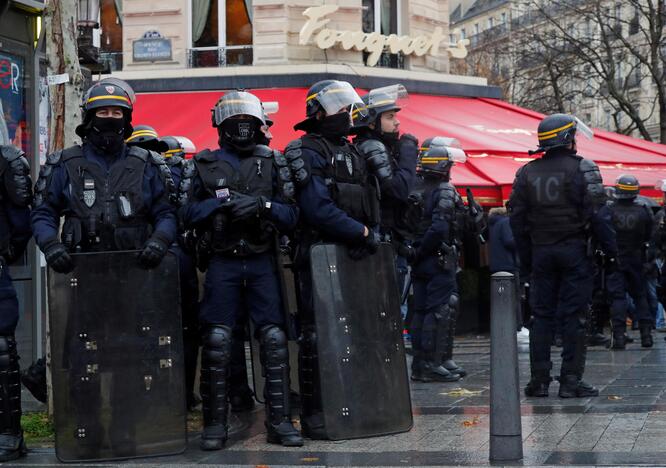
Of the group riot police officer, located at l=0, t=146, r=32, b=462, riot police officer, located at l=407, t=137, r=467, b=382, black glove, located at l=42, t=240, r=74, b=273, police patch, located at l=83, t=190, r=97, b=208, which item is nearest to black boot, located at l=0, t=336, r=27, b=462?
riot police officer, located at l=0, t=146, r=32, b=462

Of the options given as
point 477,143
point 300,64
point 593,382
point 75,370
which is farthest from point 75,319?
point 300,64

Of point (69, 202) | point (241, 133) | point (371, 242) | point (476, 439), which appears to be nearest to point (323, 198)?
point (371, 242)

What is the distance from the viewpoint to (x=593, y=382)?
10266mm

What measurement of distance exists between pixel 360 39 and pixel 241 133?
11.5m

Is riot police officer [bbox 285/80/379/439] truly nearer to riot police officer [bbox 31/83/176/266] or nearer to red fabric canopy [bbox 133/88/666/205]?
riot police officer [bbox 31/83/176/266]

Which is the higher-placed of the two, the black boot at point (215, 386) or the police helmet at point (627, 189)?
the police helmet at point (627, 189)

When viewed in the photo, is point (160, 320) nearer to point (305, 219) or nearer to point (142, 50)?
point (305, 219)

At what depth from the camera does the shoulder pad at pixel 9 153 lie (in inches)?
276

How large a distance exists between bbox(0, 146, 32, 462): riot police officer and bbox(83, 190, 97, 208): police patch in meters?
0.37

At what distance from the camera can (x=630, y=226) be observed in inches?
560

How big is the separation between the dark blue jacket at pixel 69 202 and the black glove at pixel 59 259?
0.49 ft

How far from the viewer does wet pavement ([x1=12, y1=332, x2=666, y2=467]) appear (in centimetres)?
652

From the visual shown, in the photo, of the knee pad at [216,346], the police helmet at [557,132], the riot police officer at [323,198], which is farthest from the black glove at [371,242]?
the police helmet at [557,132]

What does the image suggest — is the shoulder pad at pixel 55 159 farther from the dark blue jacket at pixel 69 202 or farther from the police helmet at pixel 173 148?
the police helmet at pixel 173 148
